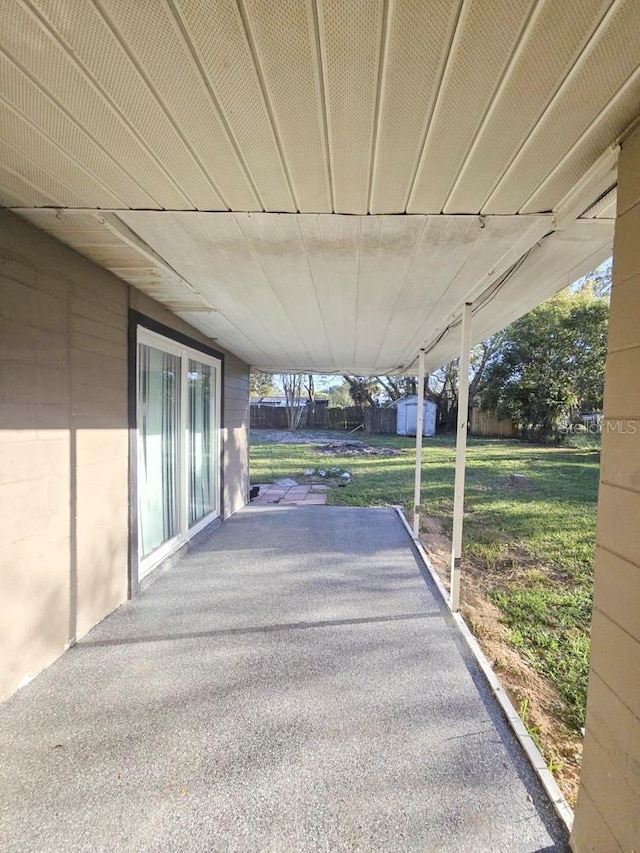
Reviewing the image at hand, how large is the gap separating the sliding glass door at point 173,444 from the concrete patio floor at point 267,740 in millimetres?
722

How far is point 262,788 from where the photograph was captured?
1.39m

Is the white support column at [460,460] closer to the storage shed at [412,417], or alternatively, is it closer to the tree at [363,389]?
the storage shed at [412,417]

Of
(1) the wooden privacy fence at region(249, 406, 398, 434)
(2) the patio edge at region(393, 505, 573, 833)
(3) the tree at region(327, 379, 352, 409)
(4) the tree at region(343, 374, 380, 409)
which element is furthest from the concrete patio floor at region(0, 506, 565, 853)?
(3) the tree at region(327, 379, 352, 409)

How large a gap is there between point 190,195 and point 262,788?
2152 mm

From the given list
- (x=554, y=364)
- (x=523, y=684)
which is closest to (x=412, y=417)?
(x=554, y=364)

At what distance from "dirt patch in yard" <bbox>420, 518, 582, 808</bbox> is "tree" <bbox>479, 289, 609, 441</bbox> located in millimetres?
11989

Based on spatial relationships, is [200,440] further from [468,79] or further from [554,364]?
[554,364]

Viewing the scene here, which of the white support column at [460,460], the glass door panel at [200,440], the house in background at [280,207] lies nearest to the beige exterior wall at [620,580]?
the house in background at [280,207]

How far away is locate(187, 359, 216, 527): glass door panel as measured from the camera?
390 centimetres

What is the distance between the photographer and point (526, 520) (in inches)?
204

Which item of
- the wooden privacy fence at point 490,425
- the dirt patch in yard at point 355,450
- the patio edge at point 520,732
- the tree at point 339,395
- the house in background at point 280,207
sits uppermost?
the tree at point 339,395

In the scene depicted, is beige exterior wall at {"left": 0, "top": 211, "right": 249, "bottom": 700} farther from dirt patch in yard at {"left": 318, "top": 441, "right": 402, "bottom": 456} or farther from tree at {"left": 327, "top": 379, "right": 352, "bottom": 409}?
tree at {"left": 327, "top": 379, "right": 352, "bottom": 409}

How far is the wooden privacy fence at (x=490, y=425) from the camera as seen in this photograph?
15639 mm

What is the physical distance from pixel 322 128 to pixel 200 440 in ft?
11.5
